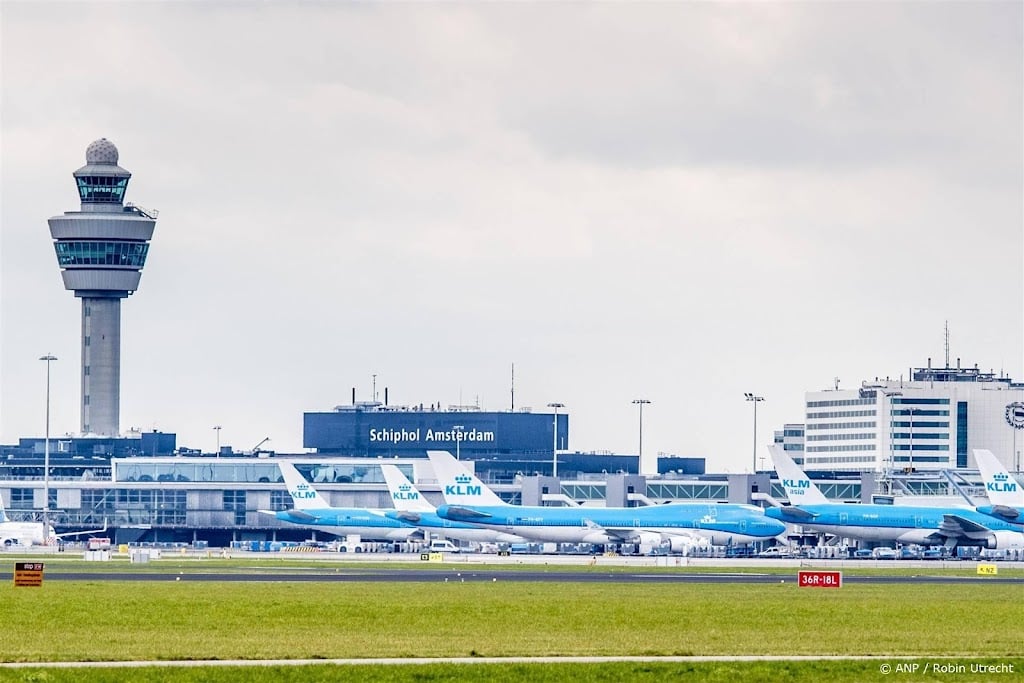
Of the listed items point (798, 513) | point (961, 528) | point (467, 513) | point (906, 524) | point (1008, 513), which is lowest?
point (961, 528)

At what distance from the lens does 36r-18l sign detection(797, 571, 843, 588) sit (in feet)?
356

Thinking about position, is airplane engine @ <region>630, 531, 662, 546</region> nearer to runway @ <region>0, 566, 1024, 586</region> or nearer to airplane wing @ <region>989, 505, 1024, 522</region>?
airplane wing @ <region>989, 505, 1024, 522</region>

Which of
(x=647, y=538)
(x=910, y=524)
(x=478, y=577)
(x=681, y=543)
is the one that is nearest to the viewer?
(x=478, y=577)

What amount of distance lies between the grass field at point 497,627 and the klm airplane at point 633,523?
79.0 metres

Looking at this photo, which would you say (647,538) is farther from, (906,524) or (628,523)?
(906,524)

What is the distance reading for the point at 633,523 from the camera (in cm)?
18675

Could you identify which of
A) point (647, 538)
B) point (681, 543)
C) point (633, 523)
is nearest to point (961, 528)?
point (681, 543)

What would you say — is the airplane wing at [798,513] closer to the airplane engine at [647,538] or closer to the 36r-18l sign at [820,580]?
the airplane engine at [647,538]

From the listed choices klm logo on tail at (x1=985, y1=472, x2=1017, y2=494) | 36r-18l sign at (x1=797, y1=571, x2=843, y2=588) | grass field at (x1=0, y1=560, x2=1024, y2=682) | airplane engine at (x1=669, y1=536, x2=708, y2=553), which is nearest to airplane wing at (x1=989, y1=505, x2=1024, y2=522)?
klm logo on tail at (x1=985, y1=472, x2=1017, y2=494)

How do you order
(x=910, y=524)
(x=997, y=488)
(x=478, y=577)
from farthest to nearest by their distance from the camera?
(x=910, y=524), (x=997, y=488), (x=478, y=577)

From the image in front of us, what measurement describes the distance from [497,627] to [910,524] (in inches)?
4420

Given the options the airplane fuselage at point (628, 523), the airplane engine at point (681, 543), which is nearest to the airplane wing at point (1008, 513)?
the airplane fuselage at point (628, 523)

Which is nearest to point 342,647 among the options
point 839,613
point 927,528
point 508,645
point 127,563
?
point 508,645

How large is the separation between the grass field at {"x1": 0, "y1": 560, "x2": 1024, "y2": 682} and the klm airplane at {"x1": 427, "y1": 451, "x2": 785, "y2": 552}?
259 feet
